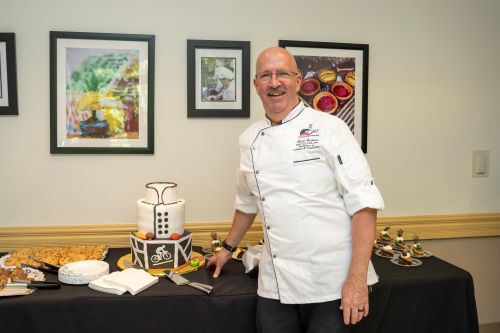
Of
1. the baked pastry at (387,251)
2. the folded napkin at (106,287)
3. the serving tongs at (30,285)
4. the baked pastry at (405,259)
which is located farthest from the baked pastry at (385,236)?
the serving tongs at (30,285)

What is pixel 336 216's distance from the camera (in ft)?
4.76

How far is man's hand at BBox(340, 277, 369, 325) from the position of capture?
137 centimetres

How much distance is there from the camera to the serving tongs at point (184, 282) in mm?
1611

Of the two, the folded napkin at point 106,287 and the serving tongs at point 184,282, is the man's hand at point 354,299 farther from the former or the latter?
the folded napkin at point 106,287

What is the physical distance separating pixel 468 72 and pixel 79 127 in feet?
7.33

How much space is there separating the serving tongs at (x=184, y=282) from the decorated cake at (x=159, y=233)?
77 mm

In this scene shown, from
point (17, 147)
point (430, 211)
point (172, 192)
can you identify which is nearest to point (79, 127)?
point (17, 147)

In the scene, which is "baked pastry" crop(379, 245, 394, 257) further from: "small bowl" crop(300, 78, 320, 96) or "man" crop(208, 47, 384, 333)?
"small bowl" crop(300, 78, 320, 96)

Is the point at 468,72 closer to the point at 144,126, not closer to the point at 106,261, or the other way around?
the point at 144,126

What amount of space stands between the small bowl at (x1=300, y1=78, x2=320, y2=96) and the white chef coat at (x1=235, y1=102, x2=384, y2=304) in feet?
2.55

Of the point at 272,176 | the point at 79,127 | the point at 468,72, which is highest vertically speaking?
the point at 468,72

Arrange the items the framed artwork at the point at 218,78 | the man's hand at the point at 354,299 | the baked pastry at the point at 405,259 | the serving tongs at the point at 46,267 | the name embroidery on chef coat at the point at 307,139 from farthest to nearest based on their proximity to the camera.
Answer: the framed artwork at the point at 218,78
the baked pastry at the point at 405,259
the serving tongs at the point at 46,267
the name embroidery on chef coat at the point at 307,139
the man's hand at the point at 354,299

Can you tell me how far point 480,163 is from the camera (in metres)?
2.51

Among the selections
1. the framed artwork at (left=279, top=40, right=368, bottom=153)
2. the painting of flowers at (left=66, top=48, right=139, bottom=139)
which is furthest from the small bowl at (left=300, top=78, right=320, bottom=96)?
the painting of flowers at (left=66, top=48, right=139, bottom=139)
